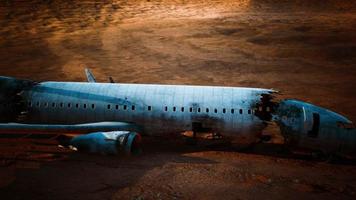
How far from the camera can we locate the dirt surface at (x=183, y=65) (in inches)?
730

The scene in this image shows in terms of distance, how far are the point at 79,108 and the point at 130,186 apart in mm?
8891

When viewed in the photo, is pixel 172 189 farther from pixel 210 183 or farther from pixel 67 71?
pixel 67 71

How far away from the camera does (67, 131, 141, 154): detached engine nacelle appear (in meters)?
20.9

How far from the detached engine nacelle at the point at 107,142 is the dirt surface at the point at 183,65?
0.90 meters

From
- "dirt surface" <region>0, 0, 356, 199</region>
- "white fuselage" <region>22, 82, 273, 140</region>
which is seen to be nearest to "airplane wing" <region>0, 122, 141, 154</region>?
"dirt surface" <region>0, 0, 356, 199</region>

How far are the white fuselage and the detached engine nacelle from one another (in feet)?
9.62

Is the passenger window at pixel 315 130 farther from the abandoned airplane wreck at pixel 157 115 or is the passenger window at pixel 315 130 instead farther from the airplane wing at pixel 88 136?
the airplane wing at pixel 88 136

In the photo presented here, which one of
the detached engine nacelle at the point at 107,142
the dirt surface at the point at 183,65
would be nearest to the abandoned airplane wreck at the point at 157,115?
the detached engine nacelle at the point at 107,142

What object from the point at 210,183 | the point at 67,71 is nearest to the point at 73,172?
the point at 210,183

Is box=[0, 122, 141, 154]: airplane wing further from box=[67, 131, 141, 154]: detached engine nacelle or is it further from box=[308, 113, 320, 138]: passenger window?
box=[308, 113, 320, 138]: passenger window

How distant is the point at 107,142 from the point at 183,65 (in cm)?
2597

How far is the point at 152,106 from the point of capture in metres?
24.0

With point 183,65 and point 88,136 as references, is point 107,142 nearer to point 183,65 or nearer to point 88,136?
point 88,136

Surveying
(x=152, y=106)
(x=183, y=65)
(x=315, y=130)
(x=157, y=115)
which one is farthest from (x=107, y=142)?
(x=183, y=65)
